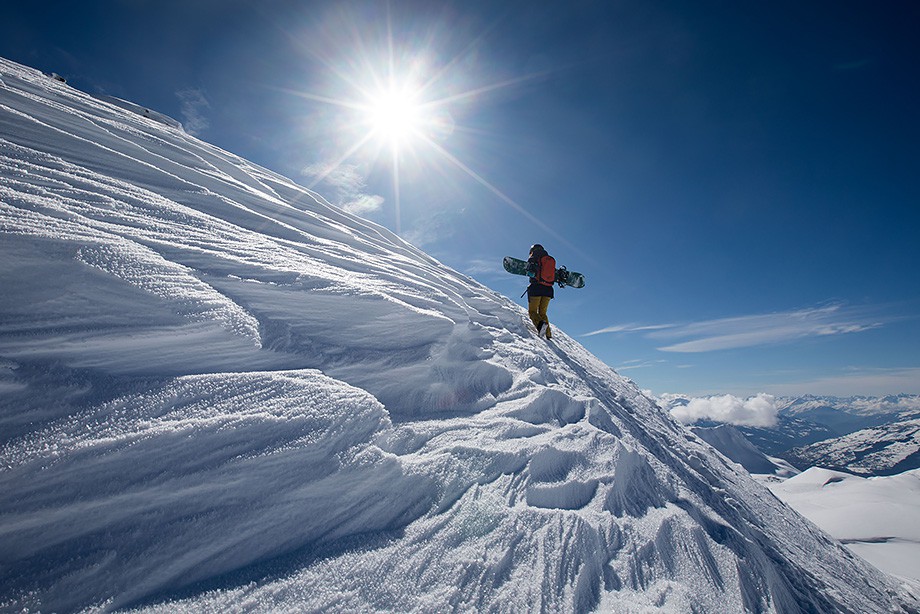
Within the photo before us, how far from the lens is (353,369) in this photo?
304 centimetres

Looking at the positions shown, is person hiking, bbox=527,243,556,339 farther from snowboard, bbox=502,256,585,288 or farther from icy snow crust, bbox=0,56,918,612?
icy snow crust, bbox=0,56,918,612

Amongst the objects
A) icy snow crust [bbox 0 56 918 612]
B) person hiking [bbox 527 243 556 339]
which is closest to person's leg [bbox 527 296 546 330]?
person hiking [bbox 527 243 556 339]

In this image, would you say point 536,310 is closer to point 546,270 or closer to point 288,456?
point 546,270

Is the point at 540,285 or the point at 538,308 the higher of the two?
the point at 540,285

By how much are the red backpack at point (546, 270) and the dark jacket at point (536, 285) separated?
48 millimetres

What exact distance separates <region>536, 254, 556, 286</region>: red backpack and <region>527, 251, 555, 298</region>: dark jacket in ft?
0.16

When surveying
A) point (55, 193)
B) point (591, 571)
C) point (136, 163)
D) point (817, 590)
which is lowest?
point (817, 590)

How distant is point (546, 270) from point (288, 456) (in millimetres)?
6474

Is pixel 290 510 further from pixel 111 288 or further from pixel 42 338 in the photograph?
pixel 111 288

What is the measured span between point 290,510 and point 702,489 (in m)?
4.47

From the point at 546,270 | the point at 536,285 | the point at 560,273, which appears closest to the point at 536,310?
the point at 536,285

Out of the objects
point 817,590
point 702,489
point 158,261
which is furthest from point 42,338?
point 817,590

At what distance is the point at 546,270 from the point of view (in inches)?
299

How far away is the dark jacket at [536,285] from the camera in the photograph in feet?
24.5
